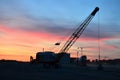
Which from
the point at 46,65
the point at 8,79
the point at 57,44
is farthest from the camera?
the point at 57,44

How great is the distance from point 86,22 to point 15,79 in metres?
88.5

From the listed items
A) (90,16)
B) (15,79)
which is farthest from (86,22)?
(15,79)

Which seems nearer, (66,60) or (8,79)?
(8,79)

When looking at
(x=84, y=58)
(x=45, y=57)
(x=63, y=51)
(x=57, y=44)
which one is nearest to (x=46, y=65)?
(x=45, y=57)

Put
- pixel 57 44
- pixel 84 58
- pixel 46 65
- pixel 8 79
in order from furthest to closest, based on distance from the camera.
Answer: pixel 84 58 < pixel 57 44 < pixel 46 65 < pixel 8 79

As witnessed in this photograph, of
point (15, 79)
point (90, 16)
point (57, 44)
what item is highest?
point (90, 16)

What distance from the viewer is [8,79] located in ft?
141

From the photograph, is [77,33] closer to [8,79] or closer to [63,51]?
[63,51]

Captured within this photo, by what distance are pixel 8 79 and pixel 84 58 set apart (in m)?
130

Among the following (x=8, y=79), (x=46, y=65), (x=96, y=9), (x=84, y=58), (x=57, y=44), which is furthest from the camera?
(x=84, y=58)

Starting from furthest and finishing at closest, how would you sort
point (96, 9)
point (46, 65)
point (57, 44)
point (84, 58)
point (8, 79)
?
1. point (84, 58)
2. point (57, 44)
3. point (96, 9)
4. point (46, 65)
5. point (8, 79)

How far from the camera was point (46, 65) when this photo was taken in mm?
112500

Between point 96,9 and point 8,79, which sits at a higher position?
point 96,9

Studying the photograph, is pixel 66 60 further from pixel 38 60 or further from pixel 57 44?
pixel 38 60
